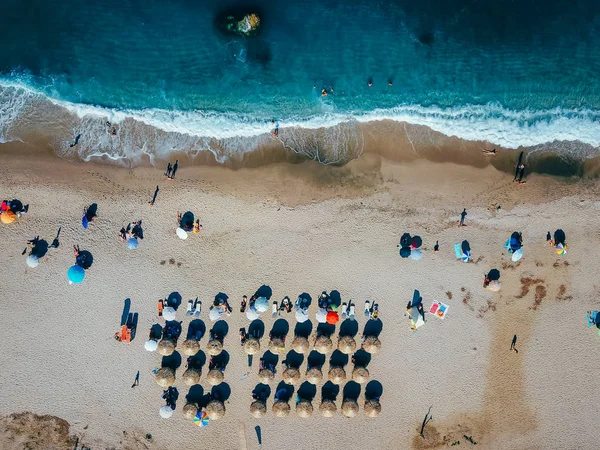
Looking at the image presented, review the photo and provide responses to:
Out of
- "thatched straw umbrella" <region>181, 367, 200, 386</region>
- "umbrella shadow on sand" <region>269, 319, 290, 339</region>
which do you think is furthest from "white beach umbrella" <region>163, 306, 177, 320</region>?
"umbrella shadow on sand" <region>269, 319, 290, 339</region>

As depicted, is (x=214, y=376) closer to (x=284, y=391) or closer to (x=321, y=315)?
(x=284, y=391)

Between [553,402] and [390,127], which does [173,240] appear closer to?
[390,127]

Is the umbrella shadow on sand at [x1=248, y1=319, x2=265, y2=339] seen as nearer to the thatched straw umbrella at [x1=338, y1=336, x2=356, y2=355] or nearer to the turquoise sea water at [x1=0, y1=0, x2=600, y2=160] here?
the thatched straw umbrella at [x1=338, y1=336, x2=356, y2=355]

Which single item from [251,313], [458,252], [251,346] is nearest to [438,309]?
[458,252]

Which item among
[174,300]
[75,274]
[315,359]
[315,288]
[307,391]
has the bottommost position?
[307,391]

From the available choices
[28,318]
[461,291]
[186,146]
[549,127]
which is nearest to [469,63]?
[549,127]

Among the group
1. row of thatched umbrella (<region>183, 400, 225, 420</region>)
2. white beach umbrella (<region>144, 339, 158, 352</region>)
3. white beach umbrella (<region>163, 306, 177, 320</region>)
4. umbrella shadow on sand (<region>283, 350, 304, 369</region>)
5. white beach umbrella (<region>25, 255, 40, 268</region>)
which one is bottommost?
row of thatched umbrella (<region>183, 400, 225, 420</region>)
